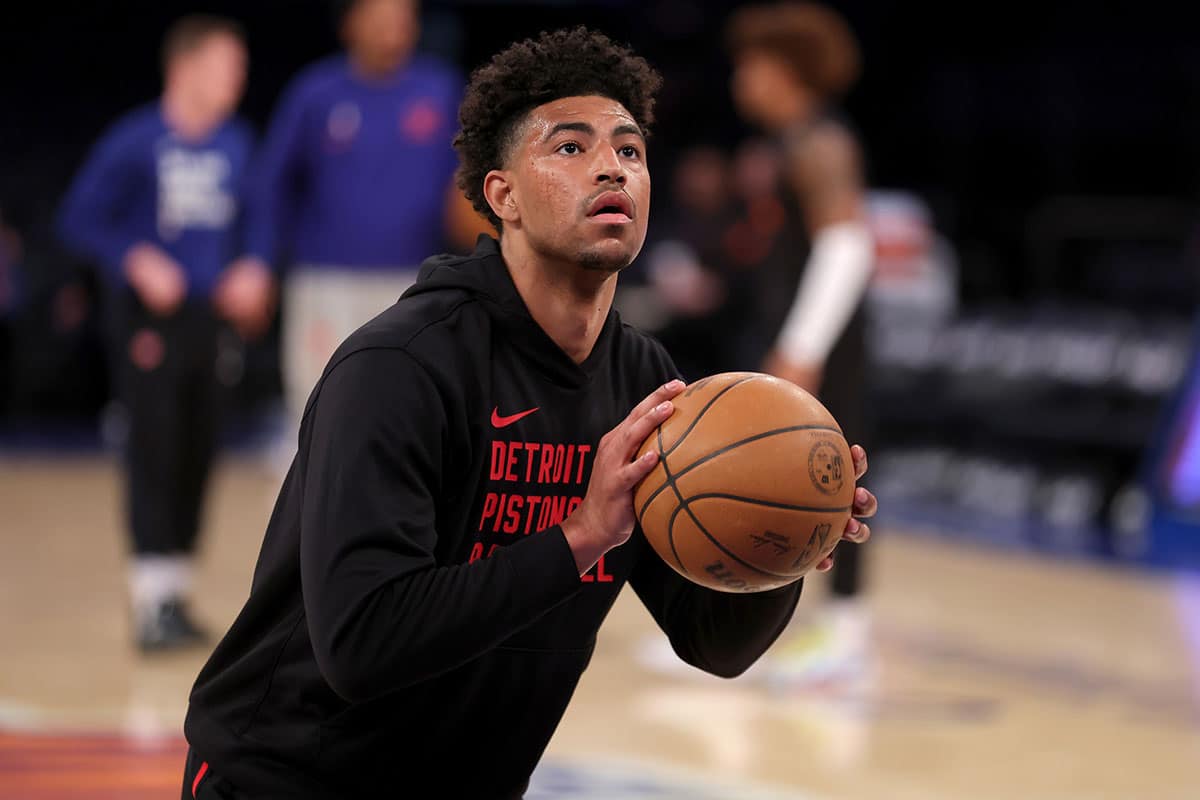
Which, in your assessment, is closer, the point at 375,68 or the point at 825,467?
the point at 825,467

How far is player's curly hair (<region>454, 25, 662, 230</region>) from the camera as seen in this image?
8.18 ft

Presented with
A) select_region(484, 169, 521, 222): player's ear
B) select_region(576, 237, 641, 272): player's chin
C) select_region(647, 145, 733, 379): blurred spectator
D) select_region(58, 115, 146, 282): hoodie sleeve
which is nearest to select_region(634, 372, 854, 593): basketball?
select_region(576, 237, 641, 272): player's chin

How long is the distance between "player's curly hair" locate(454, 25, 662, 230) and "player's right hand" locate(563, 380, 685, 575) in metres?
0.52

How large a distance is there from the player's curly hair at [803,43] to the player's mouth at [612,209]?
337cm

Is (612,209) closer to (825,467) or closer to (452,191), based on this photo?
(825,467)

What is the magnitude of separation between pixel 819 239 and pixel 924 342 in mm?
5653

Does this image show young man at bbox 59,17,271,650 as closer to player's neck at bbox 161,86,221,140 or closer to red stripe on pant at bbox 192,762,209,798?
player's neck at bbox 161,86,221,140

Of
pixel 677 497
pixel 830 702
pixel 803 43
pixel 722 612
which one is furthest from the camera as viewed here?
pixel 803 43

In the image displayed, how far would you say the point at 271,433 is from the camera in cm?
1320

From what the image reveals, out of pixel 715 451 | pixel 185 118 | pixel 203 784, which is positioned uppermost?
pixel 185 118

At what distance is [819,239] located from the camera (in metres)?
5.67

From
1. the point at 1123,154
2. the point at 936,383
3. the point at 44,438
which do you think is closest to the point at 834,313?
the point at 936,383

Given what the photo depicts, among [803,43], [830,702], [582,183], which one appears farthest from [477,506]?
[803,43]

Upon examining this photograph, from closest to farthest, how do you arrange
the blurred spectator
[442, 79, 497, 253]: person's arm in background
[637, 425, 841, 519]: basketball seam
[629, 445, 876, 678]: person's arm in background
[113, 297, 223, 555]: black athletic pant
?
[637, 425, 841, 519]: basketball seam
[629, 445, 876, 678]: person's arm in background
[113, 297, 223, 555]: black athletic pant
[442, 79, 497, 253]: person's arm in background
the blurred spectator
